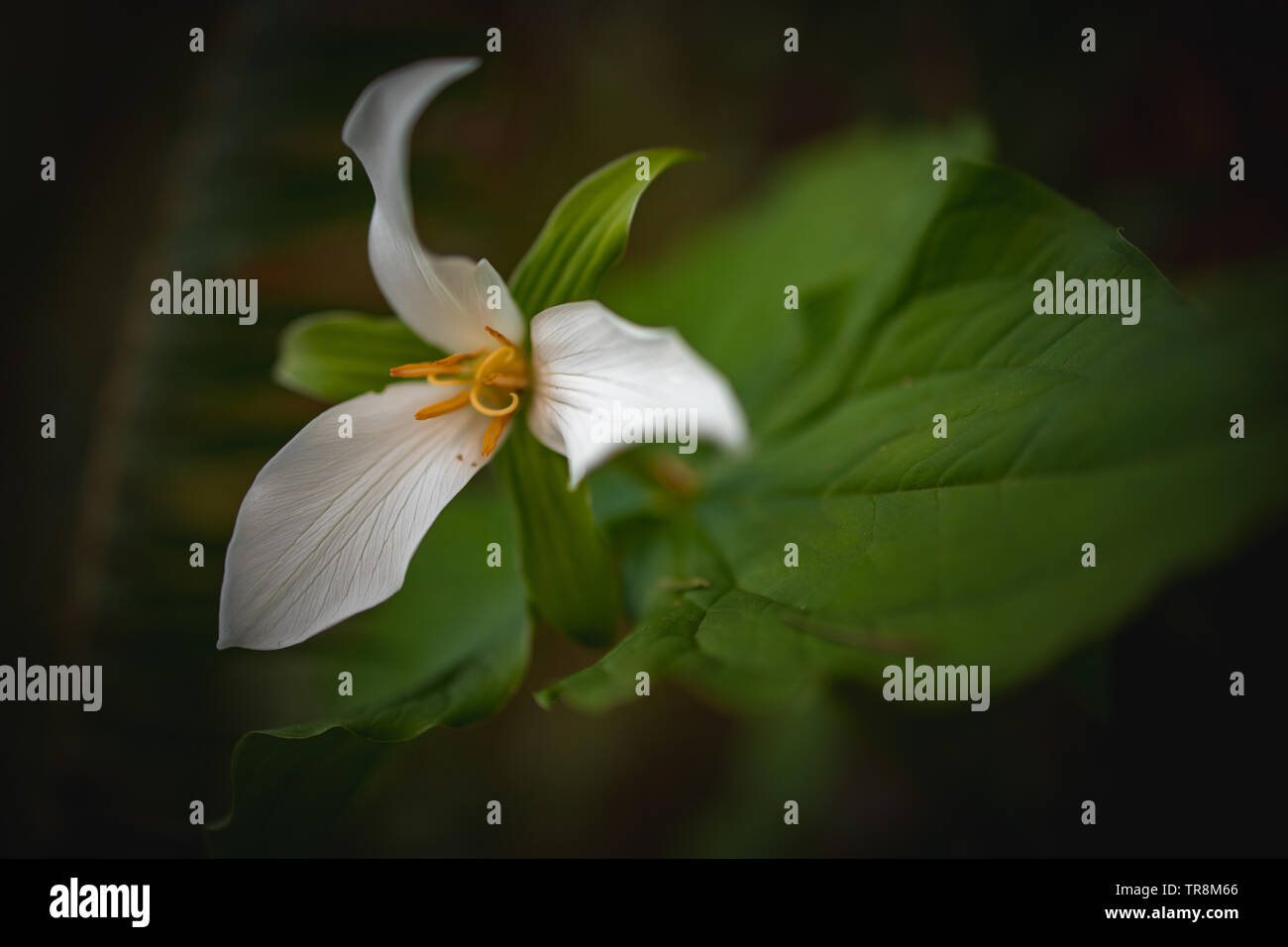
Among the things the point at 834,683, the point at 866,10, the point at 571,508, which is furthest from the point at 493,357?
the point at 866,10

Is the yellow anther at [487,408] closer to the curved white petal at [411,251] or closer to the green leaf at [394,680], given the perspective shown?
the curved white petal at [411,251]

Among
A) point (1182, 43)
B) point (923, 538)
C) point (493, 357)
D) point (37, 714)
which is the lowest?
point (37, 714)

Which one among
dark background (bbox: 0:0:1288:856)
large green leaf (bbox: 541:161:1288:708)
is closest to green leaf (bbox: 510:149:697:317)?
large green leaf (bbox: 541:161:1288:708)

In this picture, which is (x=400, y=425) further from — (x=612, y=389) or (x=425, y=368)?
(x=612, y=389)

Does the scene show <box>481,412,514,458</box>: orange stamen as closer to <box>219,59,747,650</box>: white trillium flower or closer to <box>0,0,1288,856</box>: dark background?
<box>219,59,747,650</box>: white trillium flower

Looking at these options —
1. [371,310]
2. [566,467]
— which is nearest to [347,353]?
[566,467]
